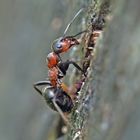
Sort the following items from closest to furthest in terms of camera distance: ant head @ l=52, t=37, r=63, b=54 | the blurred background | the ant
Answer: the ant < ant head @ l=52, t=37, r=63, b=54 < the blurred background

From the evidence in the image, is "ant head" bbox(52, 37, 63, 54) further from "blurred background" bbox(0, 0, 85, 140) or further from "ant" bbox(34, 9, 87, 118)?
"blurred background" bbox(0, 0, 85, 140)

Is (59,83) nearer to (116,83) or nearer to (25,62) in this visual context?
(116,83)

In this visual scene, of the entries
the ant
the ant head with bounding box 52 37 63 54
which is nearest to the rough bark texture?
the ant

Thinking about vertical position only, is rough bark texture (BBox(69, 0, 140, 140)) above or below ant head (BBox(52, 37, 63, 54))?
below

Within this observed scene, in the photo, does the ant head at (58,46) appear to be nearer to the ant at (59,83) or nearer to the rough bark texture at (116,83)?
the ant at (59,83)

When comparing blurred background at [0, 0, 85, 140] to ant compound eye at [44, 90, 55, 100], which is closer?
ant compound eye at [44, 90, 55, 100]

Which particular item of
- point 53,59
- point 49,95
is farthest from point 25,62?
point 49,95

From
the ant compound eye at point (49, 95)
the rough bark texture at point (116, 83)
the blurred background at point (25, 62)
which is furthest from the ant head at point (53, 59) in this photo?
the blurred background at point (25, 62)

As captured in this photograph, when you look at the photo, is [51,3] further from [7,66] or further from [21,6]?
[7,66]
